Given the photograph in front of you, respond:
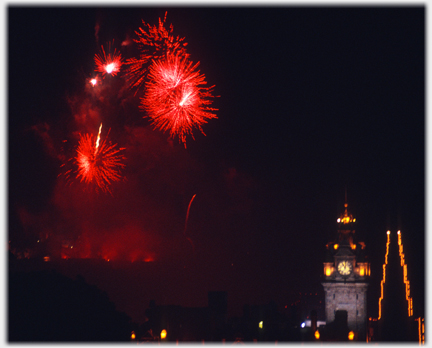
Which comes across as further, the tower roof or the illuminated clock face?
the illuminated clock face

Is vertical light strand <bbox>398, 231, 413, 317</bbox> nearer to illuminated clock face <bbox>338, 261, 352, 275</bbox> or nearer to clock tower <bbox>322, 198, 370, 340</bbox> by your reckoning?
clock tower <bbox>322, 198, 370, 340</bbox>

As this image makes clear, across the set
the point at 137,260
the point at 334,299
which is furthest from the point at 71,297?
the point at 334,299

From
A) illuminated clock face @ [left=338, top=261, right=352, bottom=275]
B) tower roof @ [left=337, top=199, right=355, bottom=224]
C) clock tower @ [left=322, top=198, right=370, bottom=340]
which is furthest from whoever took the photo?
illuminated clock face @ [left=338, top=261, right=352, bottom=275]

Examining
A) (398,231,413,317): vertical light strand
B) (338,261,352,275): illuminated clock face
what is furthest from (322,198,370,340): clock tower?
(398,231,413,317): vertical light strand

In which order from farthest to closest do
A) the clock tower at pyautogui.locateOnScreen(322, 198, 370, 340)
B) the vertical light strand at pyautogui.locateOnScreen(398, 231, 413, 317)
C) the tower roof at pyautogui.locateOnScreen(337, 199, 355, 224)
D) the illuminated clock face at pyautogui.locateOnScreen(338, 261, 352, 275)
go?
the illuminated clock face at pyautogui.locateOnScreen(338, 261, 352, 275), the tower roof at pyautogui.locateOnScreen(337, 199, 355, 224), the clock tower at pyautogui.locateOnScreen(322, 198, 370, 340), the vertical light strand at pyautogui.locateOnScreen(398, 231, 413, 317)

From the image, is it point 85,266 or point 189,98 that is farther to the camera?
point 85,266

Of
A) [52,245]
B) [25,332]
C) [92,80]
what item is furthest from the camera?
[52,245]

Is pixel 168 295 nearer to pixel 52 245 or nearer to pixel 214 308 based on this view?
pixel 52 245

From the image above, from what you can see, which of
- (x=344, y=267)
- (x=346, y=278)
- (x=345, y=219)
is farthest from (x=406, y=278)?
(x=345, y=219)

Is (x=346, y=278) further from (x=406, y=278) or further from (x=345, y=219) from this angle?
(x=345, y=219)
